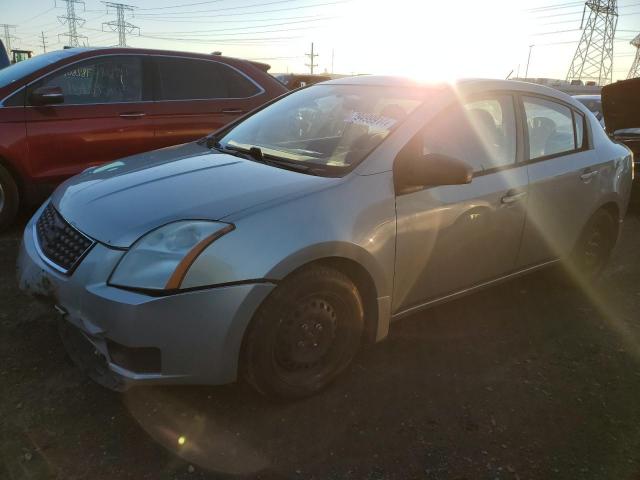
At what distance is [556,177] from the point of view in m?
3.36

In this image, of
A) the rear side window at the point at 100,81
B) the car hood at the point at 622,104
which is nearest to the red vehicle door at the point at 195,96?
the rear side window at the point at 100,81

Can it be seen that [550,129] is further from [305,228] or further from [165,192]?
[165,192]

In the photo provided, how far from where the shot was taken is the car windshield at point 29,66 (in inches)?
180

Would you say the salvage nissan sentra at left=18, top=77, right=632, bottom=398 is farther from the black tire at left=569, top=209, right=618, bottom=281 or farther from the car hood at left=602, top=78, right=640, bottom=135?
the car hood at left=602, top=78, right=640, bottom=135

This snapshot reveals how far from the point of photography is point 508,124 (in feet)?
10.5

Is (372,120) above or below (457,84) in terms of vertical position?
below

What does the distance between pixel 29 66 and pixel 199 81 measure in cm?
158

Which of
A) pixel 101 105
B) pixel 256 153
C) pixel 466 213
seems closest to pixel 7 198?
pixel 101 105

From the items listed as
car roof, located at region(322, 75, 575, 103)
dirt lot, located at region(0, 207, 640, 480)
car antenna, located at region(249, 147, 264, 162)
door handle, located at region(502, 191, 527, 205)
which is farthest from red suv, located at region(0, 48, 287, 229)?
door handle, located at region(502, 191, 527, 205)

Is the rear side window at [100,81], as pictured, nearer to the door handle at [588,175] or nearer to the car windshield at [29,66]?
the car windshield at [29,66]

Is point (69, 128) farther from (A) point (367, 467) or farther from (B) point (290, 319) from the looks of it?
(A) point (367, 467)

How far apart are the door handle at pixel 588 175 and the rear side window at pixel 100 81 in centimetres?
404

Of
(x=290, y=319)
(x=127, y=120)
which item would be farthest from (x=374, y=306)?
(x=127, y=120)

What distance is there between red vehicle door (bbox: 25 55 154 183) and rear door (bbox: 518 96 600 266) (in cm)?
360
